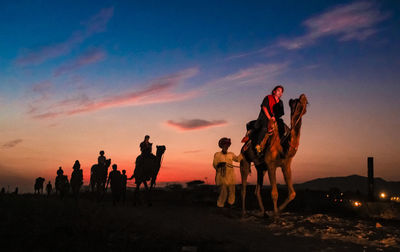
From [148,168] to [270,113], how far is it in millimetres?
7799

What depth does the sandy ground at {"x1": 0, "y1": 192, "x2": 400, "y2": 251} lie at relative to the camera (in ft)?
27.6

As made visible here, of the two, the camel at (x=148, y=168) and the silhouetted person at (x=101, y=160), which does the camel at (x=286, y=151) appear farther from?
the silhouetted person at (x=101, y=160)

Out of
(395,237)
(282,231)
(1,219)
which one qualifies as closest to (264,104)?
(282,231)

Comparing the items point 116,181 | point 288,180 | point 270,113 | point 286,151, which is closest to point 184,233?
point 288,180

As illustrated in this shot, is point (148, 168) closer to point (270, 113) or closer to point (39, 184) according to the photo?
point (270, 113)

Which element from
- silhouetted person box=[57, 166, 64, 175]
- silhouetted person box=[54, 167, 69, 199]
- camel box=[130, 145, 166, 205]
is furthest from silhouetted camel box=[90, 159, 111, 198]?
silhouetted person box=[57, 166, 64, 175]

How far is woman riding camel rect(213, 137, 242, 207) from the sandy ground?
3.72 meters

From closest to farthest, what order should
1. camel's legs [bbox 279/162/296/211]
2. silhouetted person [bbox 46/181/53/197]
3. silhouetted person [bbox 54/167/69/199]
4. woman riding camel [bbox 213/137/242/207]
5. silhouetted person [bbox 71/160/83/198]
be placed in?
camel's legs [bbox 279/162/296/211]
woman riding camel [bbox 213/137/242/207]
silhouetted person [bbox 71/160/83/198]
silhouetted person [bbox 54/167/69/199]
silhouetted person [bbox 46/181/53/197]

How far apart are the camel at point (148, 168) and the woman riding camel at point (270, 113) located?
23.2ft

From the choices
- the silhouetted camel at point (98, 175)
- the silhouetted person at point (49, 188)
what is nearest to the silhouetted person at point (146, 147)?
the silhouetted camel at point (98, 175)

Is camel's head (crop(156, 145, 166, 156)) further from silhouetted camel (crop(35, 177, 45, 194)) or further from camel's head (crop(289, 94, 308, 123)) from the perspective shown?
silhouetted camel (crop(35, 177, 45, 194))

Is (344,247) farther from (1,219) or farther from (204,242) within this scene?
(1,219)

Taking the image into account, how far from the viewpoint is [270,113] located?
42.4 ft

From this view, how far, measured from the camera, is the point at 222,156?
1697 centimetres
